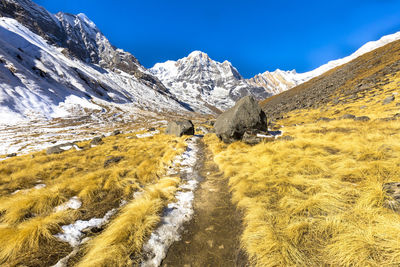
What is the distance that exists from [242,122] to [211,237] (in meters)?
8.76

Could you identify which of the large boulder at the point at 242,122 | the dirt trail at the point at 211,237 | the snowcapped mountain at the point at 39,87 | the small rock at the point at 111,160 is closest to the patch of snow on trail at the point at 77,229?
the dirt trail at the point at 211,237

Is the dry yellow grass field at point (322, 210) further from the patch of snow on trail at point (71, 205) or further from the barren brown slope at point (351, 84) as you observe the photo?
the barren brown slope at point (351, 84)

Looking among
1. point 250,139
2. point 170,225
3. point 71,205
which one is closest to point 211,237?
point 170,225

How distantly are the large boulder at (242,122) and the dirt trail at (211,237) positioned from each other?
6.33m

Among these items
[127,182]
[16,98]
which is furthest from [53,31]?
[127,182]

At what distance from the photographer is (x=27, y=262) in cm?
266

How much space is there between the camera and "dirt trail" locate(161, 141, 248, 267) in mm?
2848

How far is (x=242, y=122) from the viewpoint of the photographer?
11.1 m

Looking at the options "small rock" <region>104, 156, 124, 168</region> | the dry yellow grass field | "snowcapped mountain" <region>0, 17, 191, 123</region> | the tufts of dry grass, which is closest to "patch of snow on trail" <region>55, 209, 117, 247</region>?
the tufts of dry grass

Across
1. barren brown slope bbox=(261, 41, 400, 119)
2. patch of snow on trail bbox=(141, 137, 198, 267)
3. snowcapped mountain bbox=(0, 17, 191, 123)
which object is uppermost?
snowcapped mountain bbox=(0, 17, 191, 123)

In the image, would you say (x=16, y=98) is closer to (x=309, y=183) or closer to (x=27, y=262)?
(x=27, y=262)

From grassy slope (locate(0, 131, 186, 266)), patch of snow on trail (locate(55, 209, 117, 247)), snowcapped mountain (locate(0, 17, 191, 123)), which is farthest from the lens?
snowcapped mountain (locate(0, 17, 191, 123))

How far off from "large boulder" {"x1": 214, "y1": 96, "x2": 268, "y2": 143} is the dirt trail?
633 centimetres

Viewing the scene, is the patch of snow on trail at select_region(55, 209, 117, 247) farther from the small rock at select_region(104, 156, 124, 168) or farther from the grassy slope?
the small rock at select_region(104, 156, 124, 168)
